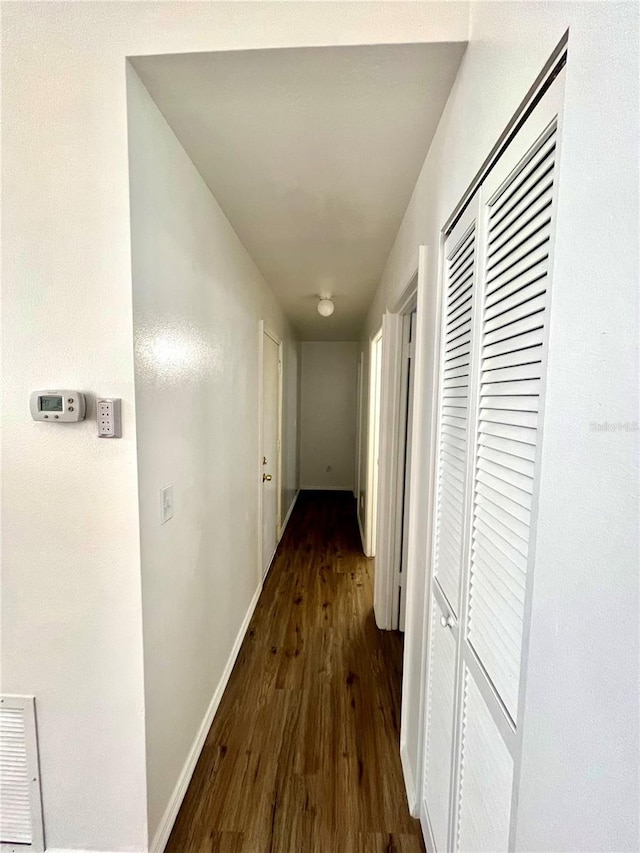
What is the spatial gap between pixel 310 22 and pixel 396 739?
98.8 inches

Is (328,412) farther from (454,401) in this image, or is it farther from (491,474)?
(491,474)

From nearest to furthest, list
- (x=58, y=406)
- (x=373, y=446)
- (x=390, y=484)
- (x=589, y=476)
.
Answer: (x=589, y=476), (x=58, y=406), (x=390, y=484), (x=373, y=446)

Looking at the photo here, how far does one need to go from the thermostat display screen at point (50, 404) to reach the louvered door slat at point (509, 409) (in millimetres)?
1111

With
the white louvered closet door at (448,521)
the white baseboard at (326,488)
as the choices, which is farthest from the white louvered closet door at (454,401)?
the white baseboard at (326,488)

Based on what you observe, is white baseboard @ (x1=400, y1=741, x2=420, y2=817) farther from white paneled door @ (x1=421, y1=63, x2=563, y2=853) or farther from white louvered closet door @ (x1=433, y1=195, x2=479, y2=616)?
white louvered closet door @ (x1=433, y1=195, x2=479, y2=616)

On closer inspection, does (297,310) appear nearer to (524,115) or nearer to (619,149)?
(524,115)

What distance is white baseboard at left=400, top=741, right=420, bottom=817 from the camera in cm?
127

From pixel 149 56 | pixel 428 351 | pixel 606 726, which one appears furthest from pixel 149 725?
pixel 149 56

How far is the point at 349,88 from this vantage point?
1.04 meters

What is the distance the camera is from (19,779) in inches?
45.0

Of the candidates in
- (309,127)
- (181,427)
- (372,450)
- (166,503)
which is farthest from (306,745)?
(309,127)

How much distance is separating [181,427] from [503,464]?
3.50ft

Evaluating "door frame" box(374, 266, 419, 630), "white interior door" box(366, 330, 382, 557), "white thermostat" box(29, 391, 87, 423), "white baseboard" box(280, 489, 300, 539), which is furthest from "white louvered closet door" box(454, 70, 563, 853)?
"white baseboard" box(280, 489, 300, 539)

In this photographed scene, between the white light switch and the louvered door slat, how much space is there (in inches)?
37.0
